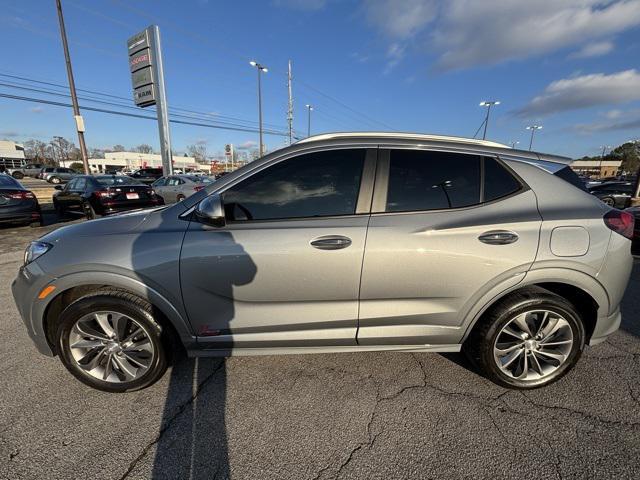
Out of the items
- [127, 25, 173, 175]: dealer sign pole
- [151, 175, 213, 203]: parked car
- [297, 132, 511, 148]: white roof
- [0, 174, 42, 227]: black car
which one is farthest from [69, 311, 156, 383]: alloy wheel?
[127, 25, 173, 175]: dealer sign pole

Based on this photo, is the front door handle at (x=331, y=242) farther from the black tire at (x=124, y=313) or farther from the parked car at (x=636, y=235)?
the parked car at (x=636, y=235)

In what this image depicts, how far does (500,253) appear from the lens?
2.12 m

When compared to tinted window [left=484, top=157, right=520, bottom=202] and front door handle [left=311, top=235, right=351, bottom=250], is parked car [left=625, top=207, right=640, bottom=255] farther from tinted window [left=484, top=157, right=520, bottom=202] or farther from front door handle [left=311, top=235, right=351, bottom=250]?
front door handle [left=311, top=235, right=351, bottom=250]

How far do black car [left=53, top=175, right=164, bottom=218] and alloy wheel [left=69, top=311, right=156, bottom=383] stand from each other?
7486 mm

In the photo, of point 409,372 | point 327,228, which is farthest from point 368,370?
point 327,228

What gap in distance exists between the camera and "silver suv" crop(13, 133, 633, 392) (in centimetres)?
211

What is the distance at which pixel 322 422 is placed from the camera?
83.0 inches

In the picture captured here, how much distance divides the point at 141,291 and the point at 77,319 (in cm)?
55

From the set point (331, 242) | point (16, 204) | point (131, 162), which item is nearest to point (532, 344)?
point (331, 242)

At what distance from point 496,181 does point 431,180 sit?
46 cm

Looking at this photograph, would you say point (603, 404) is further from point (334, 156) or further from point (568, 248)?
point (334, 156)

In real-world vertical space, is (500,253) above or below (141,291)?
above

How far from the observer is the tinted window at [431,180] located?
2182mm

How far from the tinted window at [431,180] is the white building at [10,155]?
80.6 meters
